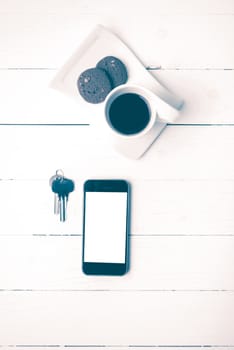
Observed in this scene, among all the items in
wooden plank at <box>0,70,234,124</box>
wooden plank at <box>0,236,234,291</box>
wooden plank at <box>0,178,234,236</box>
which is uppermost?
wooden plank at <box>0,70,234,124</box>

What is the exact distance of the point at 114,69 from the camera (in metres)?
0.60

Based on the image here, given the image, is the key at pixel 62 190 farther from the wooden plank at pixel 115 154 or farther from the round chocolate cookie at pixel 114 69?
the round chocolate cookie at pixel 114 69

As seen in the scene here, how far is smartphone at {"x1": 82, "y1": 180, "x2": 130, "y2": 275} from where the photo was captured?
0.63m

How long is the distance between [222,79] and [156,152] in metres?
0.15

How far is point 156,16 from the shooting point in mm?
616

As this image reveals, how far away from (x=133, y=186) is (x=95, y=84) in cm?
17

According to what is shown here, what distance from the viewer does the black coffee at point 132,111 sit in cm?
55

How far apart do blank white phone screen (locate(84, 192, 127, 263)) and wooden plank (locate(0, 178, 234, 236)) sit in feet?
0.05

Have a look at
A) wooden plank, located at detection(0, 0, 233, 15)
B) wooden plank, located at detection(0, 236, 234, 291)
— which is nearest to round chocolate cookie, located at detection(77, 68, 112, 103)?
wooden plank, located at detection(0, 0, 233, 15)

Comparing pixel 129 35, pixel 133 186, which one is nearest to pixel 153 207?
pixel 133 186

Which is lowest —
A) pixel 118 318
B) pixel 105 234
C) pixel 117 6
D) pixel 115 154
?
pixel 118 318

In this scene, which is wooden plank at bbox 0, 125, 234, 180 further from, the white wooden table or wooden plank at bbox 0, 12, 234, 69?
wooden plank at bbox 0, 12, 234, 69

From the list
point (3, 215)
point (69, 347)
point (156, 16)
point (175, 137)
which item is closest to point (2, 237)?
point (3, 215)

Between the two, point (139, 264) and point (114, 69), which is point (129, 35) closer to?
point (114, 69)
